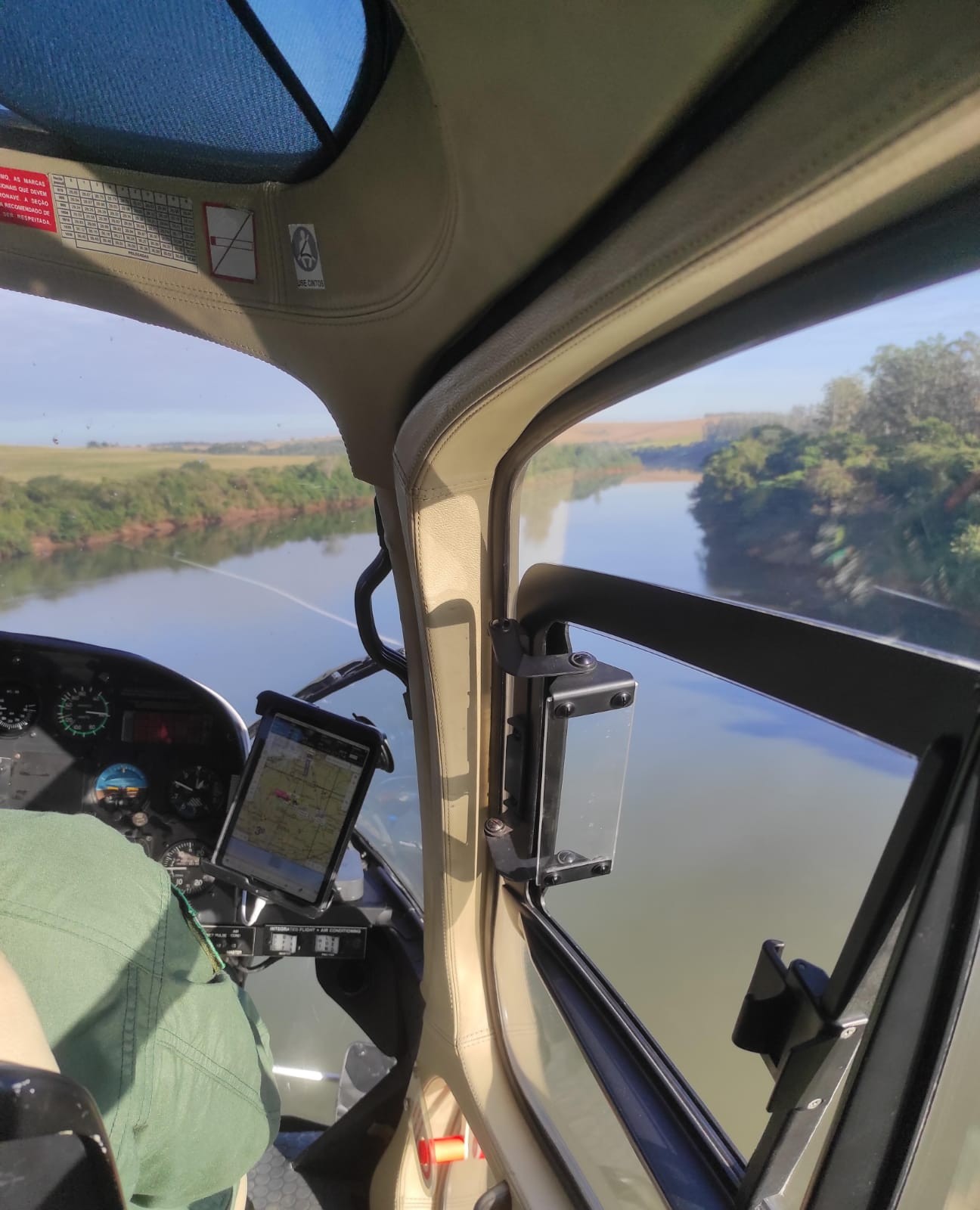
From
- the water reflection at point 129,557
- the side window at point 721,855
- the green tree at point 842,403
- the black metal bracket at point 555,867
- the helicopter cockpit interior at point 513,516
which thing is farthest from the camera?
the water reflection at point 129,557

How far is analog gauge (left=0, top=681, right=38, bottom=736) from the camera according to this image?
2203 millimetres

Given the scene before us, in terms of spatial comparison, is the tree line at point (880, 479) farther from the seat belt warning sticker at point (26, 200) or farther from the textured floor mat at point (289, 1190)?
the textured floor mat at point (289, 1190)

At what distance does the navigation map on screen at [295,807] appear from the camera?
5.96 ft

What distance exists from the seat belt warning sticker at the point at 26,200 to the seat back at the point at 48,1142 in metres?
1.30

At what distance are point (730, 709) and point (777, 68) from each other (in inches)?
29.1

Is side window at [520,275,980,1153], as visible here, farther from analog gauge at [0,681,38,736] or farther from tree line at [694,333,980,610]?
analog gauge at [0,681,38,736]

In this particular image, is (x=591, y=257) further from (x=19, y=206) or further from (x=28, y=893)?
(x=19, y=206)

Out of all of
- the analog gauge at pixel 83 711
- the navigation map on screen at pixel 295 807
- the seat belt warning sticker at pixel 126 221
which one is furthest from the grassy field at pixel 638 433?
the analog gauge at pixel 83 711

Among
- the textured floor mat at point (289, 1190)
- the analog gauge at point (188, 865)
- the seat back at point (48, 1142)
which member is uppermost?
the seat back at point (48, 1142)

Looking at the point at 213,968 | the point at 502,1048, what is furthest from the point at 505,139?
the point at 502,1048

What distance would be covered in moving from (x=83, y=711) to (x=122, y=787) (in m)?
0.27

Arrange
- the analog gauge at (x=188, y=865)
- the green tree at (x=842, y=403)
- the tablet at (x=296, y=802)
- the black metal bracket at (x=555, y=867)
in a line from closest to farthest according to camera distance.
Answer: the green tree at (x=842, y=403) → the black metal bracket at (x=555, y=867) → the tablet at (x=296, y=802) → the analog gauge at (x=188, y=865)

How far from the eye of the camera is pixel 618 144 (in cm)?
62

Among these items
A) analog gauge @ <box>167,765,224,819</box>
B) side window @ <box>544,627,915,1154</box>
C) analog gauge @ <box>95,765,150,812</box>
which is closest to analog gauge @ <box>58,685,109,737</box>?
analog gauge @ <box>95,765,150,812</box>
